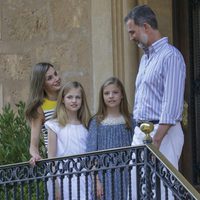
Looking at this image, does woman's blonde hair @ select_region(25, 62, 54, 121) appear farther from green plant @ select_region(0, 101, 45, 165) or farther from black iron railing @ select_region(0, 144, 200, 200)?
green plant @ select_region(0, 101, 45, 165)

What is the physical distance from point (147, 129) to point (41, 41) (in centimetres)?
374

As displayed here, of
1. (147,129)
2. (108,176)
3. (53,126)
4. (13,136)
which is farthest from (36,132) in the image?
(13,136)

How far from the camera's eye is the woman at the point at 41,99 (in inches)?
299

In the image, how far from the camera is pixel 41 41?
9.93 meters

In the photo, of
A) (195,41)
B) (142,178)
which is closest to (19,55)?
(195,41)

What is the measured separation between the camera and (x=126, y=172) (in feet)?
21.9

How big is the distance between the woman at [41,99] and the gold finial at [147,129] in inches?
52.4

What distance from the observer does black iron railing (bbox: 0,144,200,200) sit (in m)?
6.27

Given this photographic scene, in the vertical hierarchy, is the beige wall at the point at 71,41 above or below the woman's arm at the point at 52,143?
above

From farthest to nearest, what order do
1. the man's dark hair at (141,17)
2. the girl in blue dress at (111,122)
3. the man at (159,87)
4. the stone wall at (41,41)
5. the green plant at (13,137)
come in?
the stone wall at (41,41)
the green plant at (13,137)
the girl in blue dress at (111,122)
the man's dark hair at (141,17)
the man at (159,87)

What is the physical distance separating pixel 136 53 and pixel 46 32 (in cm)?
95

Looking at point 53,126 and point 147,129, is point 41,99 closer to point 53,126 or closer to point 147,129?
point 53,126

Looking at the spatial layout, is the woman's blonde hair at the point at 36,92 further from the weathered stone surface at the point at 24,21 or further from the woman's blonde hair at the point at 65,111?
the weathered stone surface at the point at 24,21

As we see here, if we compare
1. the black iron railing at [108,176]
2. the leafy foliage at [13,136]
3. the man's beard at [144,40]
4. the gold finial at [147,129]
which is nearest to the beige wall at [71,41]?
the leafy foliage at [13,136]
